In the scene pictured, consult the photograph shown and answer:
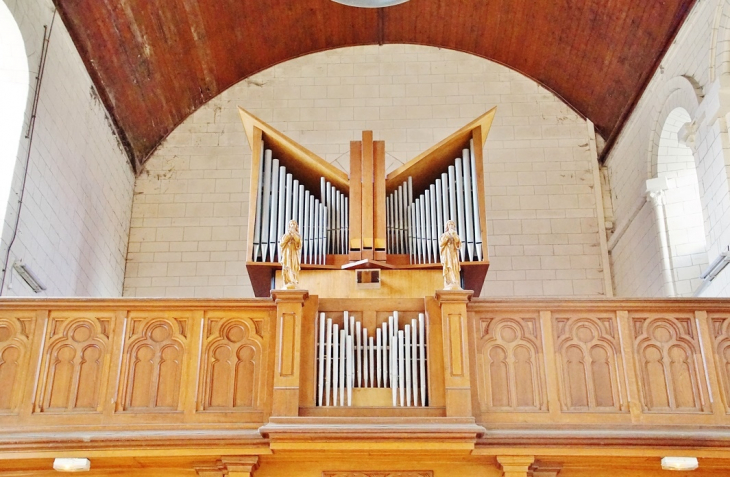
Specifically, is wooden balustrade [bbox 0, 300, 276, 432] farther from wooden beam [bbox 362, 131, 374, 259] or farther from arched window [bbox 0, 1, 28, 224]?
wooden beam [bbox 362, 131, 374, 259]

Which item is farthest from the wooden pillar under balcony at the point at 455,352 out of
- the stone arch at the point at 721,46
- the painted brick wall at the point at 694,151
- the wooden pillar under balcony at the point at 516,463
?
the stone arch at the point at 721,46

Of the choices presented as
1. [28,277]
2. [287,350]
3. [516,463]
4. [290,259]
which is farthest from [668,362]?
[28,277]

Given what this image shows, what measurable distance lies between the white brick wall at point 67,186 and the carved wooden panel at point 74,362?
195 centimetres

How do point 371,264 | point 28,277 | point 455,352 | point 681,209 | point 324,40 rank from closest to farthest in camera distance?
point 455,352 < point 28,277 < point 371,264 < point 681,209 < point 324,40

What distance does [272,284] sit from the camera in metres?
10.2

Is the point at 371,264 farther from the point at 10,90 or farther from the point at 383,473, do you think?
the point at 10,90

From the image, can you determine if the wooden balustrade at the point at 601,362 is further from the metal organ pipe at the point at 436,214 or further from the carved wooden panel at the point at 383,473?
the metal organ pipe at the point at 436,214

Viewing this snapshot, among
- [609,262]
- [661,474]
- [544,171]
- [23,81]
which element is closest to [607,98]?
[544,171]

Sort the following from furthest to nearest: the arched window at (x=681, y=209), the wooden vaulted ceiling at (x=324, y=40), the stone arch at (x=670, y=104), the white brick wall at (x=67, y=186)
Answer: the wooden vaulted ceiling at (x=324, y=40)
the arched window at (x=681, y=209)
the stone arch at (x=670, y=104)
the white brick wall at (x=67, y=186)

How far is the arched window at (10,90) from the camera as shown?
30.6 ft

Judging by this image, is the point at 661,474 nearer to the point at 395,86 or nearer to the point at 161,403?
the point at 161,403

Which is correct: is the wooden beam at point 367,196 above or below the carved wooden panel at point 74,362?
above

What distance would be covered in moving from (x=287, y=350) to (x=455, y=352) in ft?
4.43

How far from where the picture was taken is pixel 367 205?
10.5m
